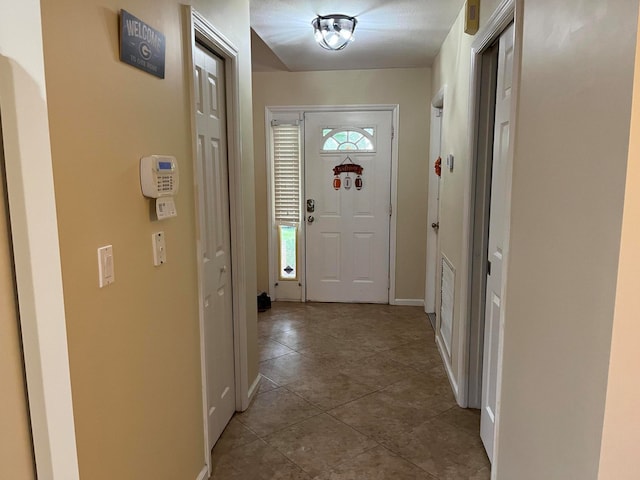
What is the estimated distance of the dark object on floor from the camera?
4637 mm

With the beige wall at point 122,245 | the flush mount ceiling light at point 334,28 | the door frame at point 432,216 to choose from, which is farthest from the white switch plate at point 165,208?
the door frame at point 432,216

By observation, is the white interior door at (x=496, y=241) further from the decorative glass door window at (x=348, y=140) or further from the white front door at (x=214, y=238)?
the decorative glass door window at (x=348, y=140)

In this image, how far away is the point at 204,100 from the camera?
2.13 m

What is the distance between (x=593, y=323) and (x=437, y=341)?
2749mm

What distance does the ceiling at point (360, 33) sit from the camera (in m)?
2.80

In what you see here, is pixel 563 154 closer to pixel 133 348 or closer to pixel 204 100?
pixel 133 348

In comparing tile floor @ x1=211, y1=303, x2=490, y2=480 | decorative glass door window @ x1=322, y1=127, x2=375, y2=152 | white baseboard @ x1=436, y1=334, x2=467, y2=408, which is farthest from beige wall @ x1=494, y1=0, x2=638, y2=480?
decorative glass door window @ x1=322, y1=127, x2=375, y2=152

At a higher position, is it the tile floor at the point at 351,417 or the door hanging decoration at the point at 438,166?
the door hanging decoration at the point at 438,166

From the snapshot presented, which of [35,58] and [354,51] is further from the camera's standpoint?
[354,51]

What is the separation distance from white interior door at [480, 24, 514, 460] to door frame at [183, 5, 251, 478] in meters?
A: 1.33

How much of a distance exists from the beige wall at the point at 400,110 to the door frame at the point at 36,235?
3837 mm

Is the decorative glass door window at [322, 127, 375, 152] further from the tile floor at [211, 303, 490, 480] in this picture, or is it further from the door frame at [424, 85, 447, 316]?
the tile floor at [211, 303, 490, 480]

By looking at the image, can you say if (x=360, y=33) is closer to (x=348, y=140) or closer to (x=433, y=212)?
(x=348, y=140)

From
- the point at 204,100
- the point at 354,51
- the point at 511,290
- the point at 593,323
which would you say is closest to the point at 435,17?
the point at 354,51
